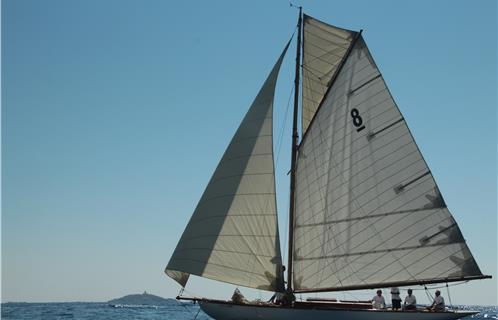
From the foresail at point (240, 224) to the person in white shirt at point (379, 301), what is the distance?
4.78 metres

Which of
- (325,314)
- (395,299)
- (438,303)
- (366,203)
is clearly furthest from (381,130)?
(325,314)

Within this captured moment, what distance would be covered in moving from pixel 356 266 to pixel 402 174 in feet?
16.2

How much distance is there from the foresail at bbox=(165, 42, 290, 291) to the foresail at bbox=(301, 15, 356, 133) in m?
3.42

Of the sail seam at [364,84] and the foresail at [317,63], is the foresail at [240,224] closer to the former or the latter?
the foresail at [317,63]

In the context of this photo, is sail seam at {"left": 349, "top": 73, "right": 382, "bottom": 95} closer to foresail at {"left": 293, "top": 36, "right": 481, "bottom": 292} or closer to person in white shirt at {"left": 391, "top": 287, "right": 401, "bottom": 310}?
foresail at {"left": 293, "top": 36, "right": 481, "bottom": 292}

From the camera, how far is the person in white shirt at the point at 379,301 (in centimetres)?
3228

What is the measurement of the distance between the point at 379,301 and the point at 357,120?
29.3 ft

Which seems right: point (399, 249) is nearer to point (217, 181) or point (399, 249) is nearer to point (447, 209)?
point (447, 209)

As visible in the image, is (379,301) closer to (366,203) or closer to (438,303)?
(438,303)

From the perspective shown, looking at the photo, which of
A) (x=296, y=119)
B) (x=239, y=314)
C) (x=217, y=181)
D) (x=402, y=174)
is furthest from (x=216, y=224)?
(x=402, y=174)

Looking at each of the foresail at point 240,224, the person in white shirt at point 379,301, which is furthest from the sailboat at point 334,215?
the person in white shirt at point 379,301

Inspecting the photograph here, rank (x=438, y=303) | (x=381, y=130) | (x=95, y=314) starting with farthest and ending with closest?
1. (x=95, y=314)
2. (x=381, y=130)
3. (x=438, y=303)

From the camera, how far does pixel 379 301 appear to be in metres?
32.5

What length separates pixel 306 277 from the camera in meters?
32.6
